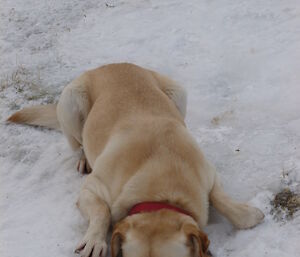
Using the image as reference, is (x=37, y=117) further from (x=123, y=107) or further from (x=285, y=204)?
(x=285, y=204)

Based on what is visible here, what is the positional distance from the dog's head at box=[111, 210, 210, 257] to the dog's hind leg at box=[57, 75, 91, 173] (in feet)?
5.93

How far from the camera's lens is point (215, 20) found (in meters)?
6.67

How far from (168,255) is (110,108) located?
5.74 ft

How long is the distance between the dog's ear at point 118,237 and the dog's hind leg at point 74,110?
5.82 feet

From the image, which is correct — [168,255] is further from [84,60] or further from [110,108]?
[84,60]

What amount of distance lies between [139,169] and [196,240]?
2.56 feet

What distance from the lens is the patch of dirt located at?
3486mm

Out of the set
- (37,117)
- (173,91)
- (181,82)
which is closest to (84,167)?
(37,117)

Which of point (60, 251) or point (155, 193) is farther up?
point (155, 193)

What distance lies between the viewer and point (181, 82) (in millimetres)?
5617

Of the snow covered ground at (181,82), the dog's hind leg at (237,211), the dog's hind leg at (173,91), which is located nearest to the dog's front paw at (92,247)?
the snow covered ground at (181,82)

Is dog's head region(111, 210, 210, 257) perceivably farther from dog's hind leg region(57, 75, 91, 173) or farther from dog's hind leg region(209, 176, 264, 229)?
dog's hind leg region(57, 75, 91, 173)

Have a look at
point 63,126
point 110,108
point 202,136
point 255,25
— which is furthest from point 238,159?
point 255,25

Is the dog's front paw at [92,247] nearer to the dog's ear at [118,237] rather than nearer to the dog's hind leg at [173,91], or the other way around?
the dog's ear at [118,237]
